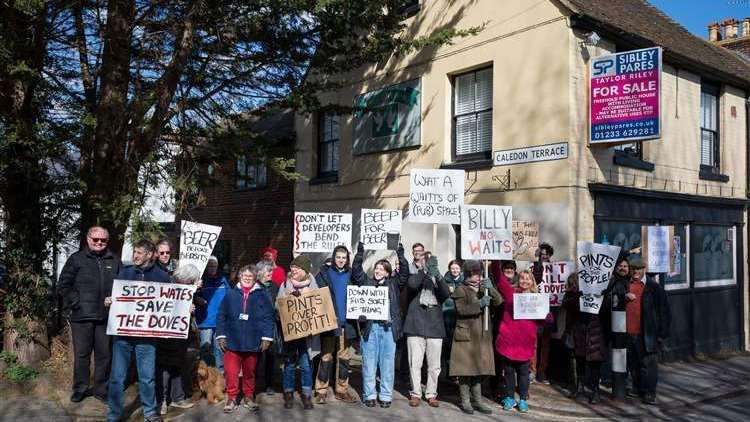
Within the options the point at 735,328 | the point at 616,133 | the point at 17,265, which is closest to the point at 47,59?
the point at 17,265

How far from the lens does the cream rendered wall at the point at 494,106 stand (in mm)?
9906

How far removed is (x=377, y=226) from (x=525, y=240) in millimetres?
2386

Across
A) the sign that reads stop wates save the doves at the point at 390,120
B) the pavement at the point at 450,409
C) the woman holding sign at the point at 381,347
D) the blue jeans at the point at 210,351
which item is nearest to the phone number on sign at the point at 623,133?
the pavement at the point at 450,409

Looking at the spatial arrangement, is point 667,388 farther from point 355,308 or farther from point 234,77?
point 234,77

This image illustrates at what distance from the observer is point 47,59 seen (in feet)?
29.0

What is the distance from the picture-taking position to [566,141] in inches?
380

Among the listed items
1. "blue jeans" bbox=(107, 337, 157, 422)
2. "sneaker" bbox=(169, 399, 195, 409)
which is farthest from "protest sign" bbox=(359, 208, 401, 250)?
"blue jeans" bbox=(107, 337, 157, 422)

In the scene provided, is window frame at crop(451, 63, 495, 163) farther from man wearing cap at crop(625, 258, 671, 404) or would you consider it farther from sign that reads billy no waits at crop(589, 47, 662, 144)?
man wearing cap at crop(625, 258, 671, 404)

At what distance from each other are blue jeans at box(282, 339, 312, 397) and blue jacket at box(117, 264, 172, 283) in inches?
63.7

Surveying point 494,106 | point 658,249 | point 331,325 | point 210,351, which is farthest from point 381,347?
point 494,106

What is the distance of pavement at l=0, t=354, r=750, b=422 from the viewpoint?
23.1 ft

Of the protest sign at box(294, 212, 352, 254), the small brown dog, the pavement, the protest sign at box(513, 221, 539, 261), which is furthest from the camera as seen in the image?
the protest sign at box(513, 221, 539, 261)

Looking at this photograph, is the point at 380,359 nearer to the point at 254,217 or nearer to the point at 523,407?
the point at 523,407

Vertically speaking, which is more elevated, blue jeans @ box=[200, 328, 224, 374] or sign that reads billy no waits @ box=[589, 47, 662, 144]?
sign that reads billy no waits @ box=[589, 47, 662, 144]
